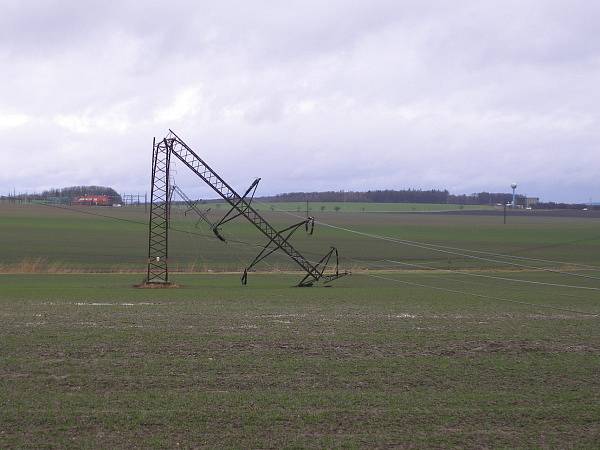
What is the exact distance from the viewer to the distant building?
571ft

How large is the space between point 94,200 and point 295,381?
173 meters

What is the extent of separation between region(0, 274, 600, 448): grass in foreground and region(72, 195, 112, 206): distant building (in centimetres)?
16196

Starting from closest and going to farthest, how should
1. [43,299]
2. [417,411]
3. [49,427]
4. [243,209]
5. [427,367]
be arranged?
[49,427]
[417,411]
[427,367]
[43,299]
[243,209]

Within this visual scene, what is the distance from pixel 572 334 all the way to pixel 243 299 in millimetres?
12445

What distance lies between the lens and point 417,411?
31.8 ft

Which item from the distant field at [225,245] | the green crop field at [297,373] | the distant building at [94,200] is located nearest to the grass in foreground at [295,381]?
the green crop field at [297,373]

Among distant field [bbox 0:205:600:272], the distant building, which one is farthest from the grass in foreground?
the distant building

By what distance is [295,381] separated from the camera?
1110cm

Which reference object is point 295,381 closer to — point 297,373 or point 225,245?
point 297,373

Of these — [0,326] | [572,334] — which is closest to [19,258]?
[0,326]

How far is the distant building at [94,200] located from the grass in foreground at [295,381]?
531ft

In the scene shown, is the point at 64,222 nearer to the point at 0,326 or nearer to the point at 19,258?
the point at 19,258

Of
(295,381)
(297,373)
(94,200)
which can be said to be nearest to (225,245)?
(297,373)

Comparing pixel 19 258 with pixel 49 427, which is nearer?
pixel 49 427
